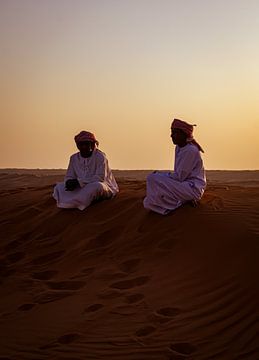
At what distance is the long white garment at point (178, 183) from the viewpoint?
8.42 meters

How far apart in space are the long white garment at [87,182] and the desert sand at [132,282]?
0.69 feet

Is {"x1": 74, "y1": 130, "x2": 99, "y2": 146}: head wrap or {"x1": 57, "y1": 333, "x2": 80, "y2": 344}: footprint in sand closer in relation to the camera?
{"x1": 57, "y1": 333, "x2": 80, "y2": 344}: footprint in sand

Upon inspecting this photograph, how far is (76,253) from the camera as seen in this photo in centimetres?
791

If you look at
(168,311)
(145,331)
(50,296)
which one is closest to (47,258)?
(50,296)

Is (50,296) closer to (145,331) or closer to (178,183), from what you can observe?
(145,331)

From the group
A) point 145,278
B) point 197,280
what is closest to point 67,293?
point 145,278

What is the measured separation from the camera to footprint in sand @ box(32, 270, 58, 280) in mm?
7123

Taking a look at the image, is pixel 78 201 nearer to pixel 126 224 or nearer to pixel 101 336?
pixel 126 224

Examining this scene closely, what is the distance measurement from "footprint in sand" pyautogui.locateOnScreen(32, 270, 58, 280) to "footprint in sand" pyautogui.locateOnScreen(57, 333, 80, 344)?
2.04 m

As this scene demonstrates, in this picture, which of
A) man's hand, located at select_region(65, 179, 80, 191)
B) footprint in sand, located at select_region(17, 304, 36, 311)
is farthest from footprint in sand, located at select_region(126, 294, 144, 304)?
man's hand, located at select_region(65, 179, 80, 191)

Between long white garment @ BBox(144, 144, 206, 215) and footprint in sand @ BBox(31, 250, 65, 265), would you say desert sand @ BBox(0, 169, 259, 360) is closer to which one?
footprint in sand @ BBox(31, 250, 65, 265)

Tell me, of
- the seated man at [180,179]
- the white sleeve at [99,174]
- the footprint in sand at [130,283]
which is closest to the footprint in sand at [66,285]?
the footprint in sand at [130,283]

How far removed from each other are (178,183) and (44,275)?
101 inches

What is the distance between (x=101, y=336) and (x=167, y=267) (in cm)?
181
